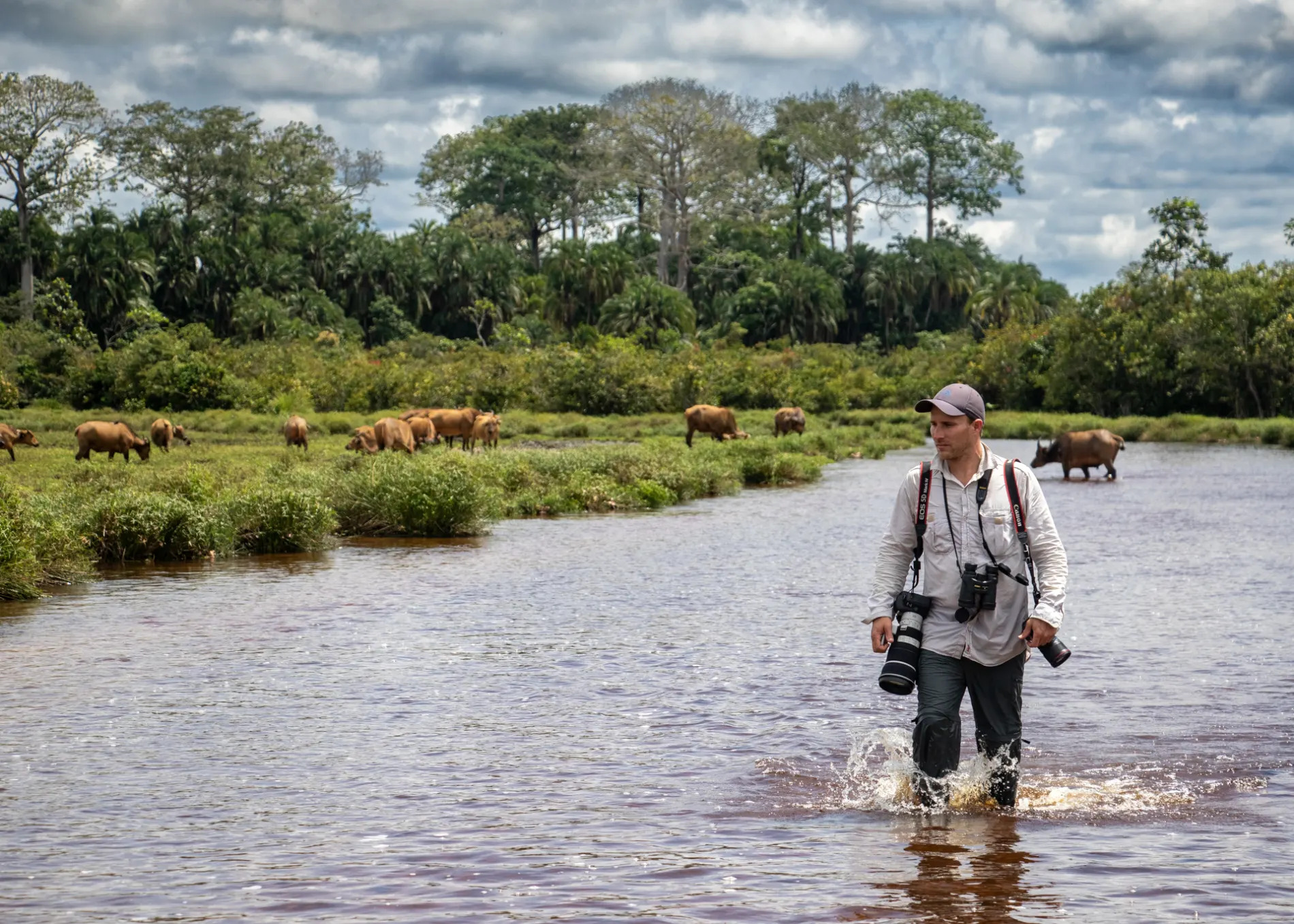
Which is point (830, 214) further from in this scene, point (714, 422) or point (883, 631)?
point (883, 631)

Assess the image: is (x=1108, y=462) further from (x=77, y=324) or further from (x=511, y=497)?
(x=77, y=324)

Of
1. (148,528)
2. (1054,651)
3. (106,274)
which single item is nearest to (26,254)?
(106,274)

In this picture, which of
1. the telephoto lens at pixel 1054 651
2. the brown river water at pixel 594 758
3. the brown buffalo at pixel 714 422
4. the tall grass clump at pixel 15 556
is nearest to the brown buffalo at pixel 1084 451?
the brown buffalo at pixel 714 422

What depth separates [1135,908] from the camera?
5348 mm

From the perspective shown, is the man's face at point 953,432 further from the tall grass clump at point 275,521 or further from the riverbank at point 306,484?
the tall grass clump at point 275,521

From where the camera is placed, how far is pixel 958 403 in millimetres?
5918

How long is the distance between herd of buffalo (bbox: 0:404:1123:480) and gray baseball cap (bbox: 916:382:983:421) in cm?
2152

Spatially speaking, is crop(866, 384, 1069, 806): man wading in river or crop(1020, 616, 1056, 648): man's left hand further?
crop(866, 384, 1069, 806): man wading in river

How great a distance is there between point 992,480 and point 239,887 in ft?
10.9

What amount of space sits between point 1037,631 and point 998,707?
444mm

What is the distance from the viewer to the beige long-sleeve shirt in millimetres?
5945

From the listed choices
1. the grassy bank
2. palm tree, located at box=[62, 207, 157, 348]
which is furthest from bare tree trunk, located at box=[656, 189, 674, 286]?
the grassy bank

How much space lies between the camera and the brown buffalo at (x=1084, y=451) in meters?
31.0

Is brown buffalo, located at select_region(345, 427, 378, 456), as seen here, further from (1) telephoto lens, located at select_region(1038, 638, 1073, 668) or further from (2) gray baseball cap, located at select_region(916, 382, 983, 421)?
(1) telephoto lens, located at select_region(1038, 638, 1073, 668)
